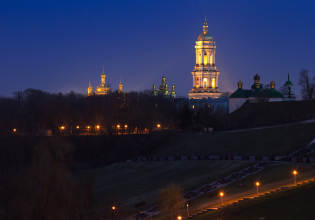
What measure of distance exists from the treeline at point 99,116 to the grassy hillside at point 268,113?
15.8 feet

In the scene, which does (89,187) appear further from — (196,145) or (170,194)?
(196,145)

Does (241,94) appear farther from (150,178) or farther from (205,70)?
(150,178)

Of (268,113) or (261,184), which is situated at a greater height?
(268,113)

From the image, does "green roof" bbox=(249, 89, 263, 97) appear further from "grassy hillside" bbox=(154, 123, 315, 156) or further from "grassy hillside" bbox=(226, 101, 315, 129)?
"grassy hillside" bbox=(154, 123, 315, 156)

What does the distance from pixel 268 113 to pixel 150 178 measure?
42964 mm

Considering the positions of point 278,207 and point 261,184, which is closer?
point 278,207

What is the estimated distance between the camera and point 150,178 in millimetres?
55156

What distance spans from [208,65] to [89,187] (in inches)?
4640

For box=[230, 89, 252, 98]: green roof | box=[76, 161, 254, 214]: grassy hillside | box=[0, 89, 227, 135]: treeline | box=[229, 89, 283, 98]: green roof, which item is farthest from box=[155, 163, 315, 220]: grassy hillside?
box=[230, 89, 252, 98]: green roof

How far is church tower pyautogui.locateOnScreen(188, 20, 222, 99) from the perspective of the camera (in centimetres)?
15275

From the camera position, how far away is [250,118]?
3644 inches

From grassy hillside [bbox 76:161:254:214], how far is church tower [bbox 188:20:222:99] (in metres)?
90.1

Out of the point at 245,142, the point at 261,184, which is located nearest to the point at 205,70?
the point at 245,142

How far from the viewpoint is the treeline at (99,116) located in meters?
88.9
